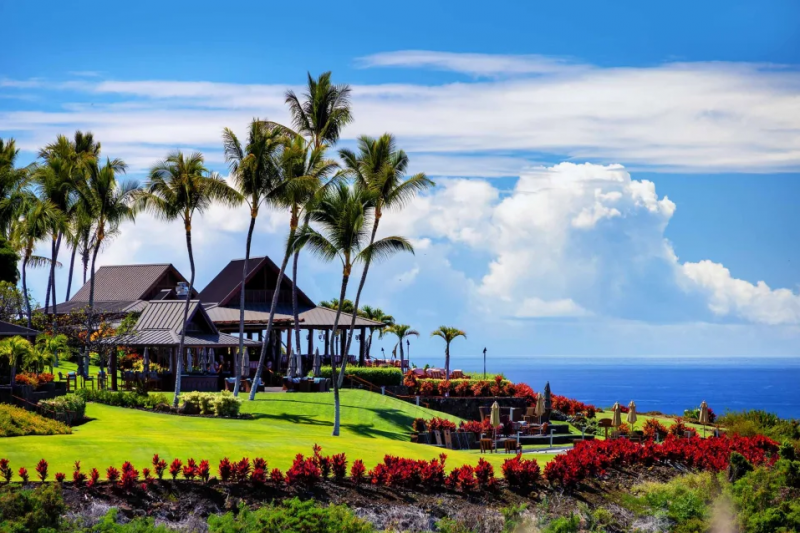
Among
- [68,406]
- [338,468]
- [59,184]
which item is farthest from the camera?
[59,184]

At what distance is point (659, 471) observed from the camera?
24.9 meters

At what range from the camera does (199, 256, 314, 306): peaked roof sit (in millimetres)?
56844

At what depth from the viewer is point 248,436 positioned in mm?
27047

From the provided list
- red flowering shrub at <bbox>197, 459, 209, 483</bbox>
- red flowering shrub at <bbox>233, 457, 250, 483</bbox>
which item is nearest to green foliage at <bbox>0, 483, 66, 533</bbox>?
red flowering shrub at <bbox>197, 459, 209, 483</bbox>

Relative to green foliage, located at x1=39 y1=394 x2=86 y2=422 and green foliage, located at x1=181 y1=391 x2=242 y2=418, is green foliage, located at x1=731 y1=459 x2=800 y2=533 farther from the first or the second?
green foliage, located at x1=39 y1=394 x2=86 y2=422

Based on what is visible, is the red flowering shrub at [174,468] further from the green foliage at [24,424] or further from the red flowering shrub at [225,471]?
the green foliage at [24,424]

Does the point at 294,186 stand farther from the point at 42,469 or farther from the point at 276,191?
the point at 42,469

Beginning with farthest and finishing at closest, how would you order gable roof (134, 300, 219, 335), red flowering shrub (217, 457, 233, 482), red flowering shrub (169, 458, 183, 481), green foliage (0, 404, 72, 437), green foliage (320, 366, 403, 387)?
1. green foliage (320, 366, 403, 387)
2. gable roof (134, 300, 219, 335)
3. green foliage (0, 404, 72, 437)
4. red flowering shrub (217, 457, 233, 482)
5. red flowering shrub (169, 458, 183, 481)

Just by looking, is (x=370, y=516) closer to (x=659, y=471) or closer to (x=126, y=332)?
(x=659, y=471)

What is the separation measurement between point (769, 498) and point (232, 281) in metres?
40.6

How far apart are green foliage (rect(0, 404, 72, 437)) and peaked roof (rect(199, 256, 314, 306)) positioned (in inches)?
1154

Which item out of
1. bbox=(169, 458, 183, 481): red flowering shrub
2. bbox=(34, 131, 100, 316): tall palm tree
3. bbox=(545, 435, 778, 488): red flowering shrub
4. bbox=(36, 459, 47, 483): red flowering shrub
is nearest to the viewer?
bbox=(36, 459, 47, 483): red flowering shrub

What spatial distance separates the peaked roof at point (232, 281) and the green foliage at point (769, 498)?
35.7 m

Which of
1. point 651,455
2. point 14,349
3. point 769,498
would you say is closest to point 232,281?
point 14,349
